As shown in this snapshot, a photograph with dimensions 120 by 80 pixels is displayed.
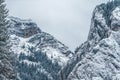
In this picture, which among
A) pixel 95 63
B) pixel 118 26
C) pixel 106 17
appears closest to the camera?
pixel 95 63

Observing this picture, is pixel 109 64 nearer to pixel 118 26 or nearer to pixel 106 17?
pixel 118 26

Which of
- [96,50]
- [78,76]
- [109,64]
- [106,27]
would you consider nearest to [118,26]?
[106,27]

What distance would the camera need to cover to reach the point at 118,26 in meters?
107

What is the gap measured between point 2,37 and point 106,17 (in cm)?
8789

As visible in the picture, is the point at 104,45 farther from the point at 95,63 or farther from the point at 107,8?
the point at 107,8

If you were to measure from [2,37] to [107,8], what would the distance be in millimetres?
97296

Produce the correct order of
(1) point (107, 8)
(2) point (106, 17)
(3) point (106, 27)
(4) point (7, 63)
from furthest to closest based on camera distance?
1. (1) point (107, 8)
2. (2) point (106, 17)
3. (3) point (106, 27)
4. (4) point (7, 63)

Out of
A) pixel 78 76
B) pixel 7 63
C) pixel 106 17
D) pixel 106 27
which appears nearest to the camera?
pixel 7 63

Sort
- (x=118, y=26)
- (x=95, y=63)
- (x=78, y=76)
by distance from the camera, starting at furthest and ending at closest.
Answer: (x=118, y=26), (x=95, y=63), (x=78, y=76)

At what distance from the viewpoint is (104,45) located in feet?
284

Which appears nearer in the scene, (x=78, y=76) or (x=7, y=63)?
(x=7, y=63)

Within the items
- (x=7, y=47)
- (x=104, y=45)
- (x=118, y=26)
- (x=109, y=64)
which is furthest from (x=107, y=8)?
(x=7, y=47)

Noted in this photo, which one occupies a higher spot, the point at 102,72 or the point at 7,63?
the point at 7,63

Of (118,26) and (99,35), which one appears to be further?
(99,35)
